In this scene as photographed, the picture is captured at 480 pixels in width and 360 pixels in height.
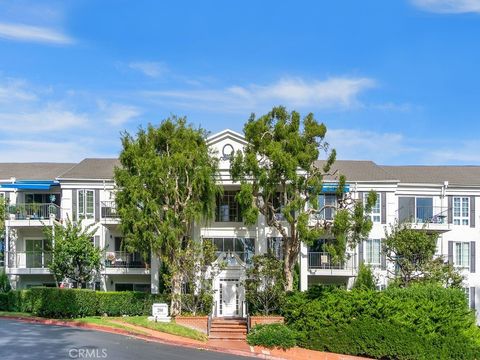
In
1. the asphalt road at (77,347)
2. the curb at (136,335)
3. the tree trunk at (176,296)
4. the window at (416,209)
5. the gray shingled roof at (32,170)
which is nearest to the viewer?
the asphalt road at (77,347)

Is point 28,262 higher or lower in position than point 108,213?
lower

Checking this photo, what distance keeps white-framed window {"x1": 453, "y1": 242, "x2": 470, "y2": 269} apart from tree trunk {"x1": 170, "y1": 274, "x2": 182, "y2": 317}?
1870cm

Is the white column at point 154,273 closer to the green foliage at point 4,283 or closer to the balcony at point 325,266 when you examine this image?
the balcony at point 325,266

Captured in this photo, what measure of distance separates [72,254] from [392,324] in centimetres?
1830

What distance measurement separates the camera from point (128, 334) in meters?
29.3

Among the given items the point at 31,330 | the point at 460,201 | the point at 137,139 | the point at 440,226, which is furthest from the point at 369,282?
the point at 31,330

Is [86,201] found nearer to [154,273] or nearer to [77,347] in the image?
[154,273]

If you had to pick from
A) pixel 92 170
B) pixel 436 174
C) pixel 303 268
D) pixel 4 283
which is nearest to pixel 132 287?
pixel 4 283

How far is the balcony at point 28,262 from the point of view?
1663 inches

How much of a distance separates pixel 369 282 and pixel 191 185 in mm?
11772

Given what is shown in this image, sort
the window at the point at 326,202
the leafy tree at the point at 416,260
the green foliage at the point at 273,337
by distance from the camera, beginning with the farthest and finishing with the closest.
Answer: the window at the point at 326,202 < the leafy tree at the point at 416,260 < the green foliage at the point at 273,337

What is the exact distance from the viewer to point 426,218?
4388 cm

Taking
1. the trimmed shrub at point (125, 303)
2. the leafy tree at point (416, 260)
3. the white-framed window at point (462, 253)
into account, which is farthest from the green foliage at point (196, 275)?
the white-framed window at point (462, 253)

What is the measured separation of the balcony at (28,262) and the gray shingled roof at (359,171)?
17426mm
